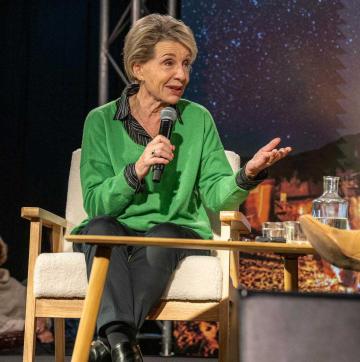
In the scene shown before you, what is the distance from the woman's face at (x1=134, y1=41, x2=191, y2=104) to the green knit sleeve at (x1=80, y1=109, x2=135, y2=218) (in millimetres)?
204

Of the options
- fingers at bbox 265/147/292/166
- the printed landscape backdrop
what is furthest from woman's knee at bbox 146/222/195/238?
the printed landscape backdrop

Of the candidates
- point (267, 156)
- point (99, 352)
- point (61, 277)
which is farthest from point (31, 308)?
point (267, 156)

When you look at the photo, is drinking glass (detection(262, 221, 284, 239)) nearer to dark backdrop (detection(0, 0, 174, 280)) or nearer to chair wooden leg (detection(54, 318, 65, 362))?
chair wooden leg (detection(54, 318, 65, 362))

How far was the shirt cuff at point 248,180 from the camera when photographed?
2092 millimetres

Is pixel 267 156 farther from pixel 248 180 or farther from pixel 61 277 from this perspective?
pixel 61 277

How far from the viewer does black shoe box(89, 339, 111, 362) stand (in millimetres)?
1791

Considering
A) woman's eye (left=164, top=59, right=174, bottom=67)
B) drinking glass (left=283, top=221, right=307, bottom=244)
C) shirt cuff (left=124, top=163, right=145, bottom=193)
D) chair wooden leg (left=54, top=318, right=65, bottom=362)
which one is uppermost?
woman's eye (left=164, top=59, right=174, bottom=67)

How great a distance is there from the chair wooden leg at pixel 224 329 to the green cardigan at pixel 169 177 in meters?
0.28

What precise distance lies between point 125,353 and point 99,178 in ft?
2.29

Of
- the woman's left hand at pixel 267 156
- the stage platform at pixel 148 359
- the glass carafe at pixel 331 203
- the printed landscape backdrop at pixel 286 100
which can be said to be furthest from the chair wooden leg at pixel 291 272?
the printed landscape backdrop at pixel 286 100

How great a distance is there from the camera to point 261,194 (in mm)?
3803

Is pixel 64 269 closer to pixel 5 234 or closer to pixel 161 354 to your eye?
pixel 161 354

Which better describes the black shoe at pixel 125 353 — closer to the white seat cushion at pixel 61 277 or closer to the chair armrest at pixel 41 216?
the white seat cushion at pixel 61 277

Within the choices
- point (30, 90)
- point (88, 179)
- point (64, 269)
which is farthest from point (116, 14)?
point (64, 269)
